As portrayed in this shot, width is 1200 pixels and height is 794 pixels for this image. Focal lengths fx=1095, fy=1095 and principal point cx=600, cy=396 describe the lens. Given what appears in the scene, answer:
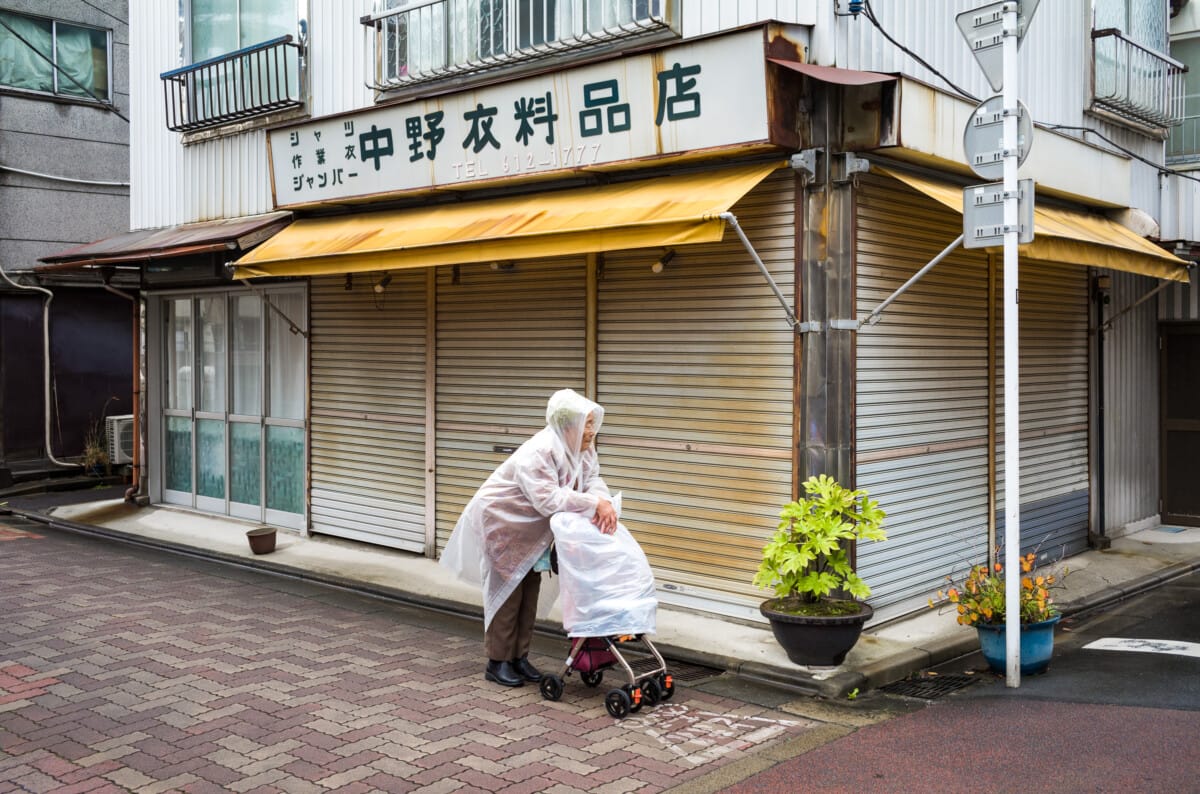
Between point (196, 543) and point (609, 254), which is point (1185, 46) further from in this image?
point (196, 543)

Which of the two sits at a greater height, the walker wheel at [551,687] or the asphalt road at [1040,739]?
the walker wheel at [551,687]

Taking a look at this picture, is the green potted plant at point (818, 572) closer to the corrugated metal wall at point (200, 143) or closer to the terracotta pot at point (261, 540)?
the terracotta pot at point (261, 540)

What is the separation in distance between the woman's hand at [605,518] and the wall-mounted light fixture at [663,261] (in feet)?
8.16

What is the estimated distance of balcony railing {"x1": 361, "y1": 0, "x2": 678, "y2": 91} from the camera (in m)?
8.87

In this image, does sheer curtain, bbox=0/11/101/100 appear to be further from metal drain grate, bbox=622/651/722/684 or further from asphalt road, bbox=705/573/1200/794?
asphalt road, bbox=705/573/1200/794

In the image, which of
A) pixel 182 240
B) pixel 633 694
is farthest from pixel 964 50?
pixel 182 240

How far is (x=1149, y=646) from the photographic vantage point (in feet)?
27.2

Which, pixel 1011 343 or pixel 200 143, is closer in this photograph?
pixel 1011 343

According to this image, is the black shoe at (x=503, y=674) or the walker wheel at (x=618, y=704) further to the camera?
the black shoe at (x=503, y=674)

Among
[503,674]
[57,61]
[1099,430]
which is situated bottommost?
[503,674]

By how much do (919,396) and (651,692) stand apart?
358 centimetres

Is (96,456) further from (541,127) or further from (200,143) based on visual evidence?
(541,127)

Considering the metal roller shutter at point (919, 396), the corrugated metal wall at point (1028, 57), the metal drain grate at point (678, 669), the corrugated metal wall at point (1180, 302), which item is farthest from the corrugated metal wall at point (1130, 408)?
the metal drain grate at point (678, 669)

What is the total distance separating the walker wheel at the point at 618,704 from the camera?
651 centimetres
